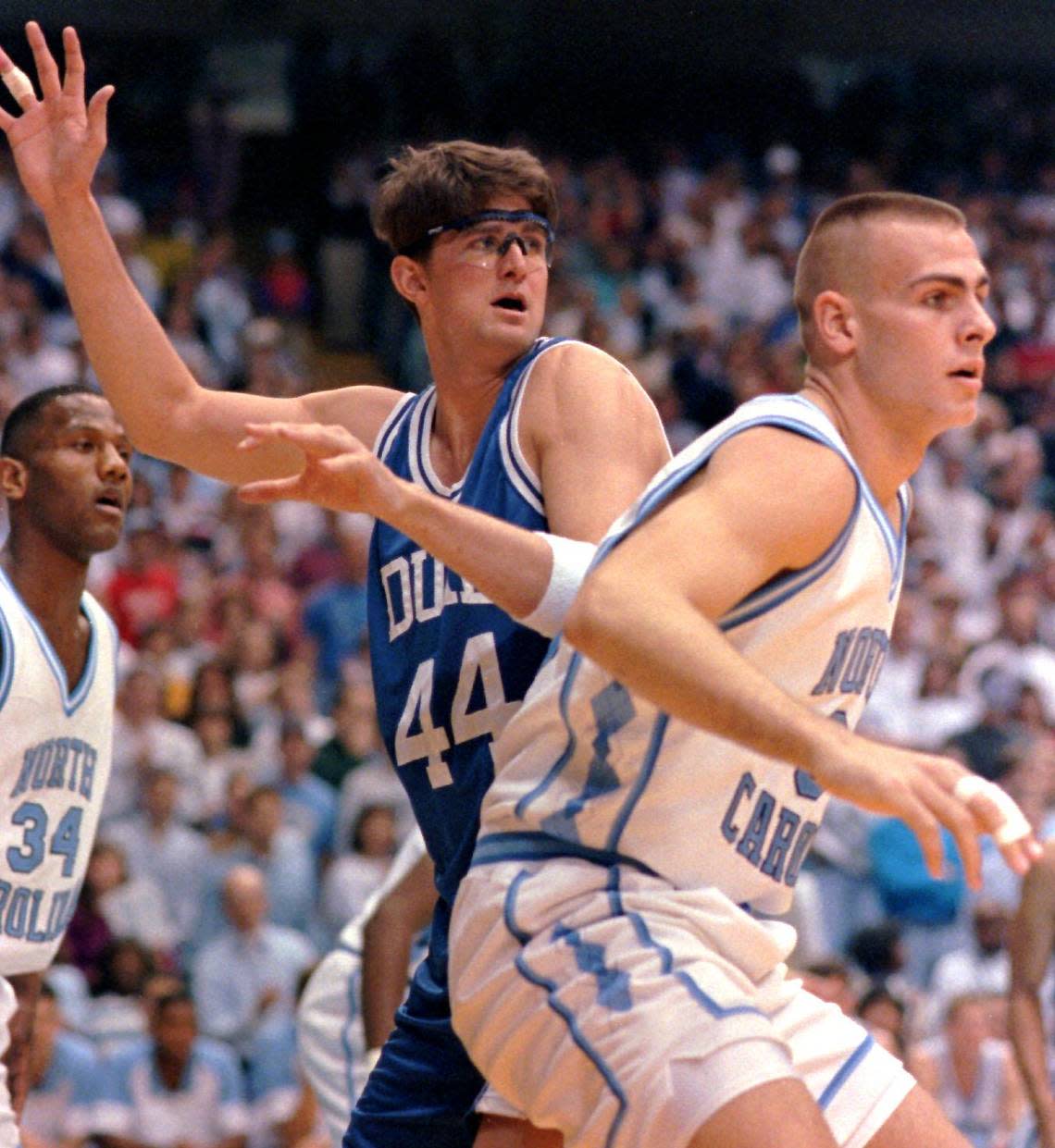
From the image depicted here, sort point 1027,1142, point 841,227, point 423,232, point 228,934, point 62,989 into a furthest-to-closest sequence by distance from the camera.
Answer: point 228,934 < point 62,989 < point 1027,1142 < point 423,232 < point 841,227

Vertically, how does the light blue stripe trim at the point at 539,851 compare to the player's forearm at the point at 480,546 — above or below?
below

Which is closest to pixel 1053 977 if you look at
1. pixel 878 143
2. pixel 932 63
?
pixel 878 143

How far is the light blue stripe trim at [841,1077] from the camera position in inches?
126

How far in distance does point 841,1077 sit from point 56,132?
7.80ft

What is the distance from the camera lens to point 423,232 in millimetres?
3918

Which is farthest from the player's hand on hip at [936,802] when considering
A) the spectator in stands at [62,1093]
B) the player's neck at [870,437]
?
the spectator in stands at [62,1093]

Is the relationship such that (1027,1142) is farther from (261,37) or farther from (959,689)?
(261,37)

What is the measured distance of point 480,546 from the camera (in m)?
3.19

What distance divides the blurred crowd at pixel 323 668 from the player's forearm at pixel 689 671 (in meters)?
1.73

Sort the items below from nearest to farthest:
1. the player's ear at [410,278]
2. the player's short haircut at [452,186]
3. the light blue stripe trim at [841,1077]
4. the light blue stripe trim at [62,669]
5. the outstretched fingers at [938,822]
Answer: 1. the outstretched fingers at [938,822]
2. the light blue stripe trim at [841,1077]
3. the player's short haircut at [452,186]
4. the player's ear at [410,278]
5. the light blue stripe trim at [62,669]

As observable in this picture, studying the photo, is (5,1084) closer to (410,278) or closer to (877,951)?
(410,278)

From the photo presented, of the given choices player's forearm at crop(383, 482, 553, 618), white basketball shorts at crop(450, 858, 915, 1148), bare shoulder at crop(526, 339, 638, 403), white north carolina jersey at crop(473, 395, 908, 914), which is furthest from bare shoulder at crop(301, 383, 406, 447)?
white basketball shorts at crop(450, 858, 915, 1148)

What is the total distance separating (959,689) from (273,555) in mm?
3805

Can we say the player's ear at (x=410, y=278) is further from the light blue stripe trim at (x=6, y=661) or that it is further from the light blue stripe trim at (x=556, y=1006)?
the light blue stripe trim at (x=556, y=1006)
